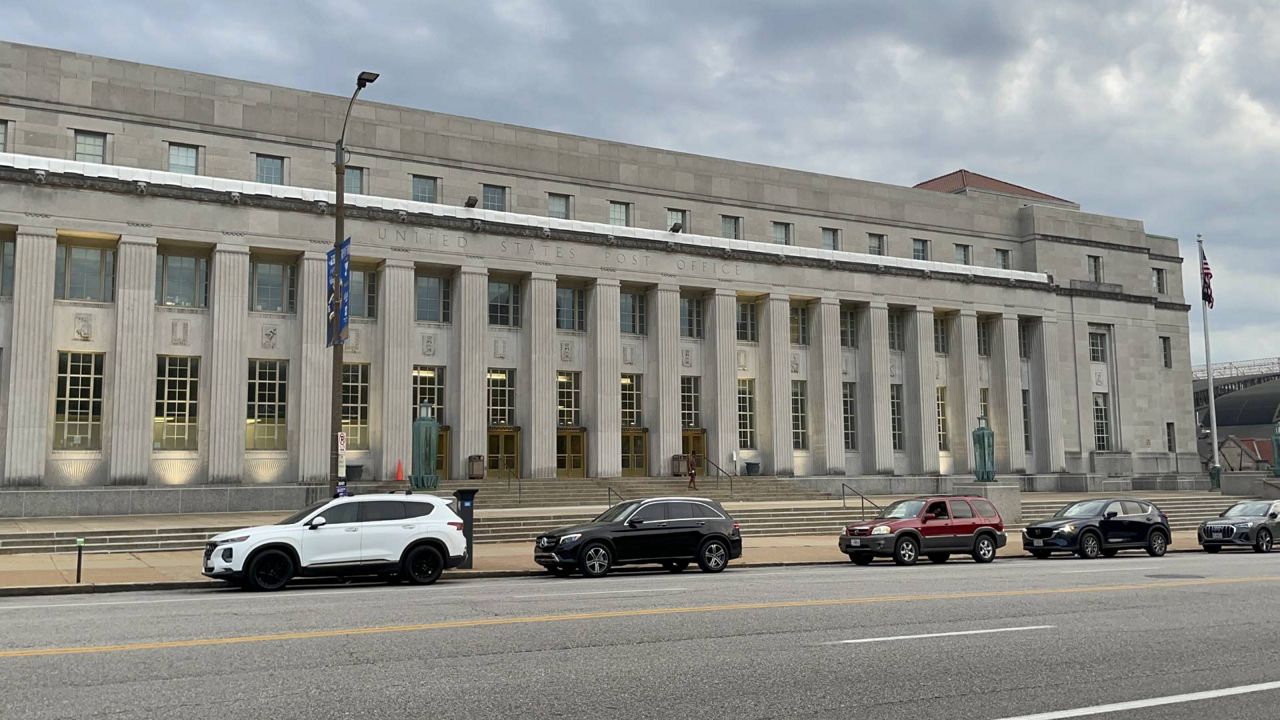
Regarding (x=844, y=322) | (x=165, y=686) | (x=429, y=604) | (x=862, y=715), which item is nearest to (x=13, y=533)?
(x=429, y=604)

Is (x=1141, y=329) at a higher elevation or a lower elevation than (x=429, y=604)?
higher

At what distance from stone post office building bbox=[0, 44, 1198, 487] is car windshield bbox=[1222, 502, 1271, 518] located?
61.4ft

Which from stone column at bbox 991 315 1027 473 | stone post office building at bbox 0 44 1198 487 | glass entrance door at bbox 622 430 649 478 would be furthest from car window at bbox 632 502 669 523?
stone column at bbox 991 315 1027 473

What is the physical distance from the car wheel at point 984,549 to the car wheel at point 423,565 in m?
12.7

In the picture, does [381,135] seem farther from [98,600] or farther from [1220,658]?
[1220,658]

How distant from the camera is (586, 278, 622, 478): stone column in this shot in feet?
137

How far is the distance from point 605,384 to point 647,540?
2161 centimetres

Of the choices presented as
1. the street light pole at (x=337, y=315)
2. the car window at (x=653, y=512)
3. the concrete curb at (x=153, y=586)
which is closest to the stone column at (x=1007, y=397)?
the car window at (x=653, y=512)

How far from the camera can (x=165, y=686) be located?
8328 millimetres

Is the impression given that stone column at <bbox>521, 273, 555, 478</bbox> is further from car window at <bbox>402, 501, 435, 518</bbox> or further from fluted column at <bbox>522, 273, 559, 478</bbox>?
car window at <bbox>402, 501, 435, 518</bbox>

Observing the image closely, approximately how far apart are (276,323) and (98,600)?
22803 millimetres

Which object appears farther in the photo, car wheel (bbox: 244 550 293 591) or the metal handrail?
the metal handrail

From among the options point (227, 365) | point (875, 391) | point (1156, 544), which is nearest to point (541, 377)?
point (227, 365)

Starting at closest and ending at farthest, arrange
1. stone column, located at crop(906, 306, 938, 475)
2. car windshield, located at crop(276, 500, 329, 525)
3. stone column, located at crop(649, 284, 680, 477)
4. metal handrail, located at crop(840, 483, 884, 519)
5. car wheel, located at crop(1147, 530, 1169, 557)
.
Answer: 1. car windshield, located at crop(276, 500, 329, 525)
2. car wheel, located at crop(1147, 530, 1169, 557)
3. metal handrail, located at crop(840, 483, 884, 519)
4. stone column, located at crop(649, 284, 680, 477)
5. stone column, located at crop(906, 306, 938, 475)
